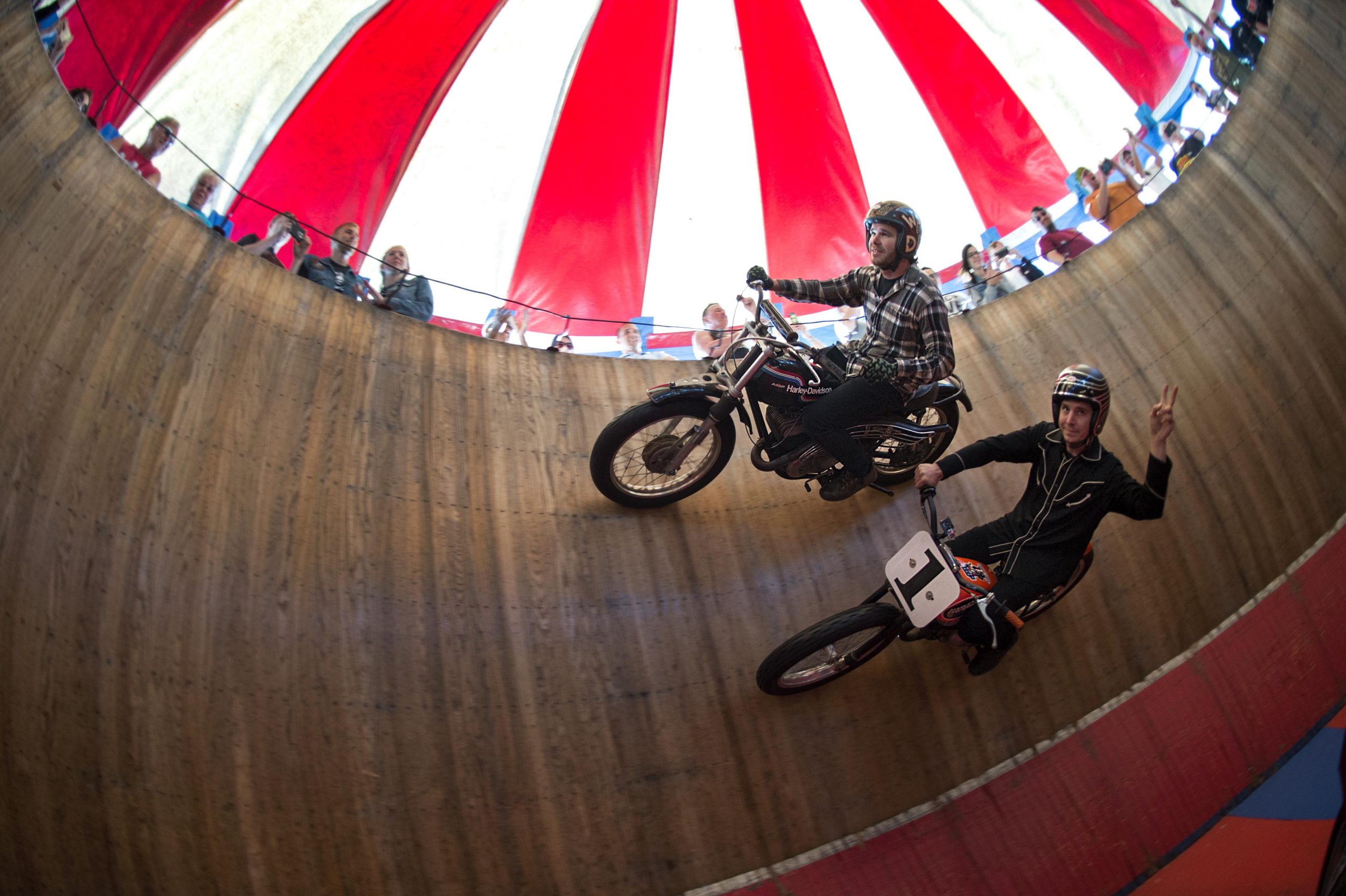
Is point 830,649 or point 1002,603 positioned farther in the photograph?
point 830,649

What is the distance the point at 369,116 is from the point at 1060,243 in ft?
16.7

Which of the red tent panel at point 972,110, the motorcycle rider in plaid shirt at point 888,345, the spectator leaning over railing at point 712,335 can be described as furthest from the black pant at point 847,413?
the red tent panel at point 972,110

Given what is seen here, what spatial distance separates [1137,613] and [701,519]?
2.41 metres

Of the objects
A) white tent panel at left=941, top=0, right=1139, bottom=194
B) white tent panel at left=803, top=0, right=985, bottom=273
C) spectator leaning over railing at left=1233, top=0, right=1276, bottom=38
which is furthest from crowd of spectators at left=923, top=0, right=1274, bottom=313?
white tent panel at left=803, top=0, right=985, bottom=273

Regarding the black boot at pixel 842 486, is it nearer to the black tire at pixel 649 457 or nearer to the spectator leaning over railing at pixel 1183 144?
the black tire at pixel 649 457

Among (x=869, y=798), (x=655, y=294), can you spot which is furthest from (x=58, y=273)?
(x=869, y=798)

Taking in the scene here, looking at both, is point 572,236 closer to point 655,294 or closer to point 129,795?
point 655,294

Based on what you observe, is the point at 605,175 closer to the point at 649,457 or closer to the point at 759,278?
the point at 759,278

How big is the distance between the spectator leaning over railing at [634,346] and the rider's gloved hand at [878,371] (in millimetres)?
1987

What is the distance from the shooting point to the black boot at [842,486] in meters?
3.96

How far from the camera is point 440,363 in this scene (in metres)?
4.58

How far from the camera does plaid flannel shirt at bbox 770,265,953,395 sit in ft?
11.9

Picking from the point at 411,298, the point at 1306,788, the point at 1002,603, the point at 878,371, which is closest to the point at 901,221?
the point at 878,371

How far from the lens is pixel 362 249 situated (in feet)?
18.4
